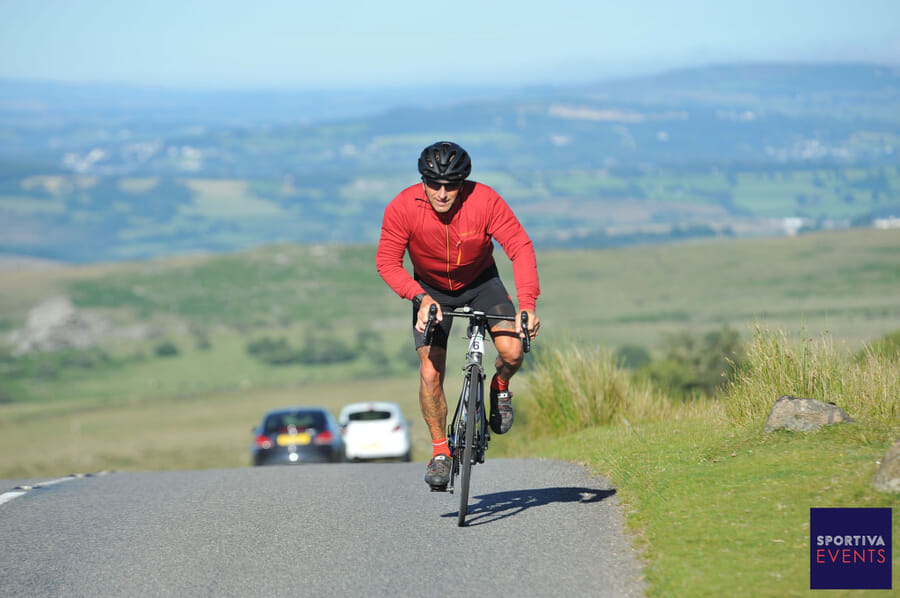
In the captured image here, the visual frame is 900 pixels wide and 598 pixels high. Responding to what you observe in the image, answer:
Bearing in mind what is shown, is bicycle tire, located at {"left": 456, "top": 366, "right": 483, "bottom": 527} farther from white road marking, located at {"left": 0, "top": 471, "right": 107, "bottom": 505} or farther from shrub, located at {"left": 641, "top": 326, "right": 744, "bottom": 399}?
shrub, located at {"left": 641, "top": 326, "right": 744, "bottom": 399}

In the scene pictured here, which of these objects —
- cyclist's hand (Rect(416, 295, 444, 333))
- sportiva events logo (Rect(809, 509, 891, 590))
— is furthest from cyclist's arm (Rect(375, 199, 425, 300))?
sportiva events logo (Rect(809, 509, 891, 590))

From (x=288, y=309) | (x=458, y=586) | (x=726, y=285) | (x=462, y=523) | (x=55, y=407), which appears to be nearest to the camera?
(x=458, y=586)

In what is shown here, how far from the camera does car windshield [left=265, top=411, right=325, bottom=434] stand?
19933 mm

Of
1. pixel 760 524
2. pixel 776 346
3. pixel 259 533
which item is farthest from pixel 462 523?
pixel 776 346

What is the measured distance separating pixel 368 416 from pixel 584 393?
9.93 metres

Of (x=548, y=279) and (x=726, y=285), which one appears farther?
(x=548, y=279)

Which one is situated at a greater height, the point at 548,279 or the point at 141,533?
the point at 141,533

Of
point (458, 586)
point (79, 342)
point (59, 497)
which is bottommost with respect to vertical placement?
point (79, 342)

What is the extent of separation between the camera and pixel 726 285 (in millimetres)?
144625

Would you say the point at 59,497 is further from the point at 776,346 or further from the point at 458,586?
the point at 776,346

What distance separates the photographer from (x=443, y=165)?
670 centimetres

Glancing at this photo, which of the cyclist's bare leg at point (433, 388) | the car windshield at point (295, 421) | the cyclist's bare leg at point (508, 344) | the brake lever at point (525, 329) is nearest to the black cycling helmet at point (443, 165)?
the brake lever at point (525, 329)

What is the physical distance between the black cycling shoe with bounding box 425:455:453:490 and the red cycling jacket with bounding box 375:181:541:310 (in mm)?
1219

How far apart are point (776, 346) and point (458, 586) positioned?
16.6 feet
